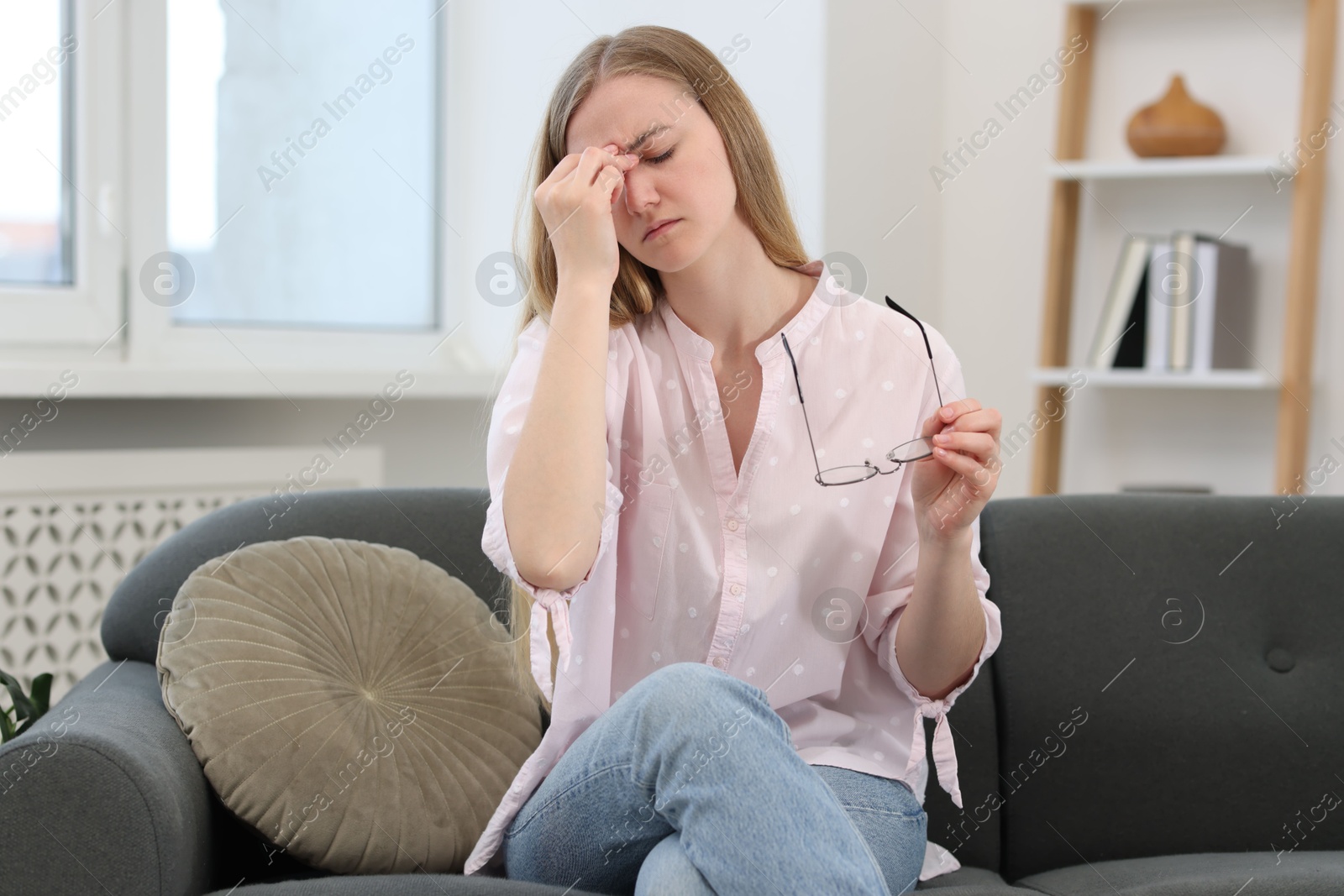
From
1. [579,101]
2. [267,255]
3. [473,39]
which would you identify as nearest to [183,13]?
[267,255]

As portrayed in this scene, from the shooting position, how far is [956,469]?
3.47ft

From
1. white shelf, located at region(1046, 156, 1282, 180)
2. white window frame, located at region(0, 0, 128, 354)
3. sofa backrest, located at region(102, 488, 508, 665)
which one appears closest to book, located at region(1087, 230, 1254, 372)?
white shelf, located at region(1046, 156, 1282, 180)

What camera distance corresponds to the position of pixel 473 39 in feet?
9.31

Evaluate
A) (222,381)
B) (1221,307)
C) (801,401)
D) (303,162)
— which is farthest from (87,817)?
(1221,307)

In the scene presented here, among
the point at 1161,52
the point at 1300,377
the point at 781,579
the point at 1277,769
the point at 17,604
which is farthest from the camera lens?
the point at 1161,52

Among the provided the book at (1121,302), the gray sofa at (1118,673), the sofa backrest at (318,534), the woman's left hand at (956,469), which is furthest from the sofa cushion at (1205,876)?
the book at (1121,302)

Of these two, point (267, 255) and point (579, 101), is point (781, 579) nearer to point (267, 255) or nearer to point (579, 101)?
point (579, 101)

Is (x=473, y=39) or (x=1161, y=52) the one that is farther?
(x=473, y=39)

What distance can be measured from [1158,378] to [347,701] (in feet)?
5.74

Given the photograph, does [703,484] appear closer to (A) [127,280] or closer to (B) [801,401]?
(B) [801,401]

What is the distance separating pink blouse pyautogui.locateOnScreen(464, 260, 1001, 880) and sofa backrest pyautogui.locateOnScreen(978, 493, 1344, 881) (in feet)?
0.91

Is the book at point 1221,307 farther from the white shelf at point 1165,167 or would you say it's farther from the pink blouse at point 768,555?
the pink blouse at point 768,555

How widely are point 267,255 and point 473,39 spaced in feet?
2.35

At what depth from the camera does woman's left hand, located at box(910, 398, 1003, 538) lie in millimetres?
1050
